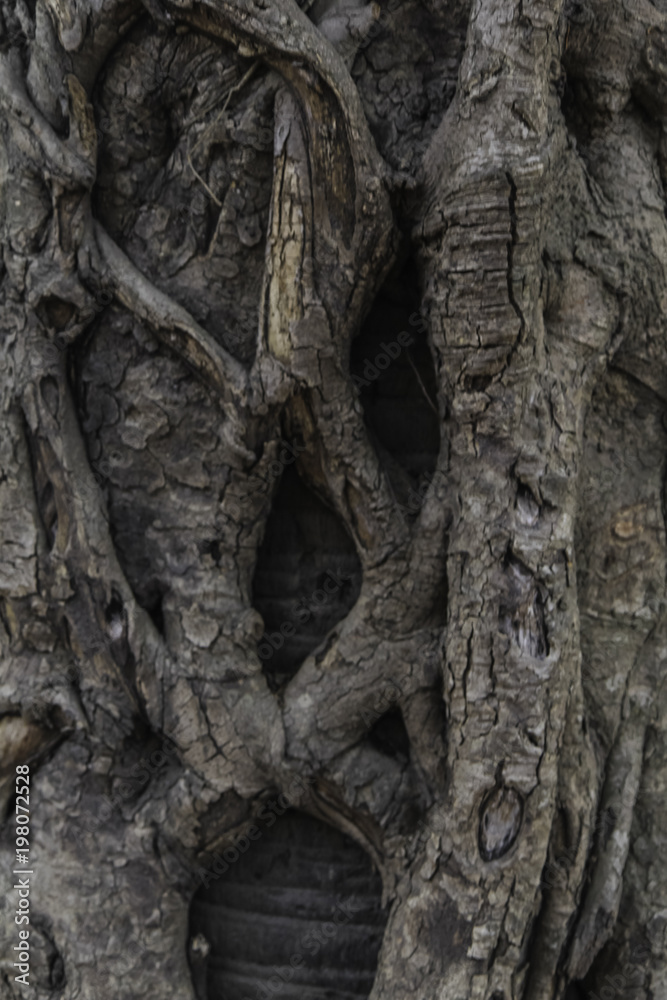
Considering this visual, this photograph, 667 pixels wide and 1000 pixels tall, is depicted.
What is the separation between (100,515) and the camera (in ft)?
7.29

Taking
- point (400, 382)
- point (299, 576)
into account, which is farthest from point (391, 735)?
point (400, 382)

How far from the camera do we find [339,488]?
7.25ft

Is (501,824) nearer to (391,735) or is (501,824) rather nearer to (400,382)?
(391,735)

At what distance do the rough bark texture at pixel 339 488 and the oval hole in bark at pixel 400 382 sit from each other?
1 cm

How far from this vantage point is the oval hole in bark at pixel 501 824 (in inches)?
80.9

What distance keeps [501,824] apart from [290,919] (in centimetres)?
64

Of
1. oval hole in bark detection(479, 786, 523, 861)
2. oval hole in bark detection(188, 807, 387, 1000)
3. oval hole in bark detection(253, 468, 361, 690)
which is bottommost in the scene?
oval hole in bark detection(188, 807, 387, 1000)

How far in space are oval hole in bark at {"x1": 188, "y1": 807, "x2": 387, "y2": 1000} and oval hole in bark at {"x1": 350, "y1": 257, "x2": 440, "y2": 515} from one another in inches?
37.9

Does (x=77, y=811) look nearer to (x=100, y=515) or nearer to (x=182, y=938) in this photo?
(x=182, y=938)

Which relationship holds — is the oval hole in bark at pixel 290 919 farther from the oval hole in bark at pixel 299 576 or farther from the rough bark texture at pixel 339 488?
the oval hole in bark at pixel 299 576

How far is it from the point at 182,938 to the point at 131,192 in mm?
1851

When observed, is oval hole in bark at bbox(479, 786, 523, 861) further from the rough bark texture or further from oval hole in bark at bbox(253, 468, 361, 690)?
oval hole in bark at bbox(253, 468, 361, 690)

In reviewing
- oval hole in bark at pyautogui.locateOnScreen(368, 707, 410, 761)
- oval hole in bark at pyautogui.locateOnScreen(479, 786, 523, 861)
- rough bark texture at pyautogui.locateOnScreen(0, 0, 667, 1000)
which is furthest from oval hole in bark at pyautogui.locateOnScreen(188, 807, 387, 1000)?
oval hole in bark at pyautogui.locateOnScreen(479, 786, 523, 861)

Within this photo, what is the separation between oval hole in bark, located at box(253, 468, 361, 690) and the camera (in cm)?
234
